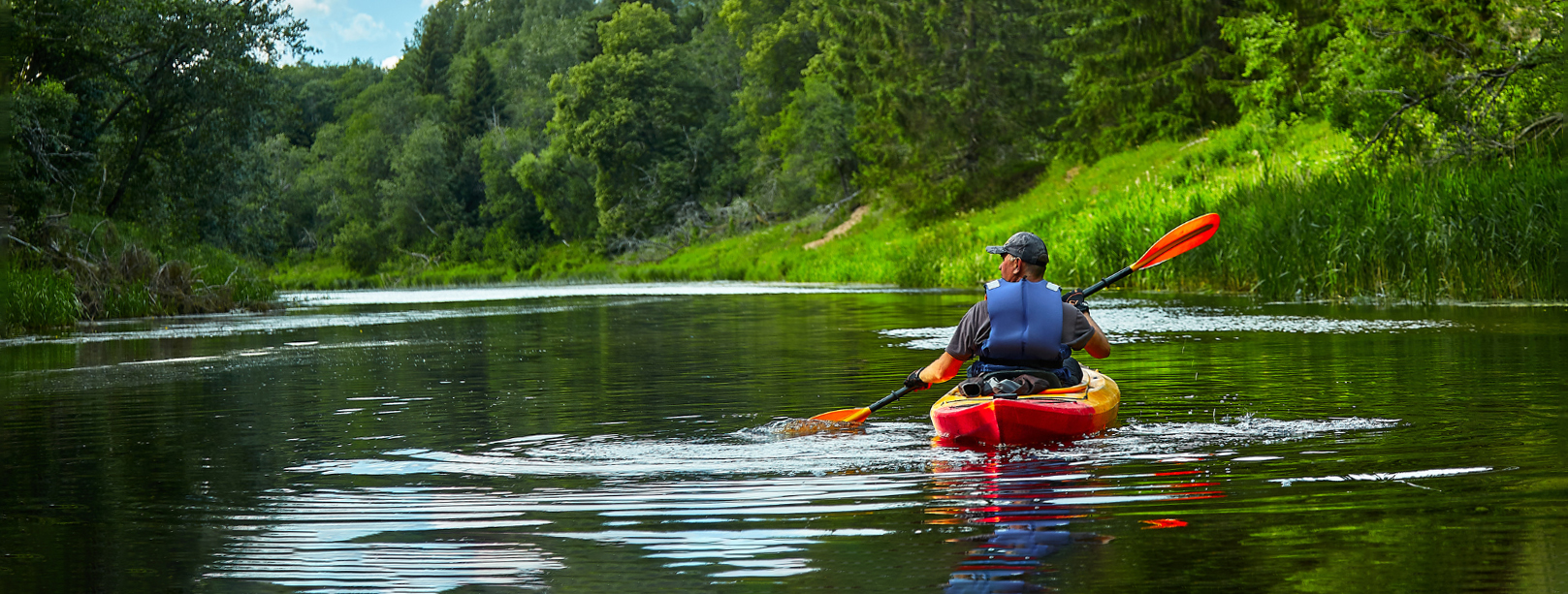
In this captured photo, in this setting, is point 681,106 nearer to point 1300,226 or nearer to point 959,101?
point 959,101

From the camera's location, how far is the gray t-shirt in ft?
28.2

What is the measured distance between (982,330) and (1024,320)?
338mm

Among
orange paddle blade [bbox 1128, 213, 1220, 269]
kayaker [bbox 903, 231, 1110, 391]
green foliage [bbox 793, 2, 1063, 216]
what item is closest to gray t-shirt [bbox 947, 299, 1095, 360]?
kayaker [bbox 903, 231, 1110, 391]

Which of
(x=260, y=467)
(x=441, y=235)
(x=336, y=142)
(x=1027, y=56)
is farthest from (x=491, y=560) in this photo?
(x=336, y=142)

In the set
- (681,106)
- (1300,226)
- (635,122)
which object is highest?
(681,106)

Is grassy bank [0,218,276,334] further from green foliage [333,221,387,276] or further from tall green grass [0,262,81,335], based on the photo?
green foliage [333,221,387,276]

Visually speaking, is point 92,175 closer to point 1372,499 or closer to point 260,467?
point 260,467

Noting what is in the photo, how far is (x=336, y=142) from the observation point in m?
97.0

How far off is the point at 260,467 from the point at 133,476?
664 millimetres

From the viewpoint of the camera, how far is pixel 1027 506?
6.14m

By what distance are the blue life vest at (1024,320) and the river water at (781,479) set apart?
685 millimetres

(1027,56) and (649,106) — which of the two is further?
(649,106)

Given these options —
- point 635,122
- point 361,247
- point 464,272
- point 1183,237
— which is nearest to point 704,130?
point 635,122

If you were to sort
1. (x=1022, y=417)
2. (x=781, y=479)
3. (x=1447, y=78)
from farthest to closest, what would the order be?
(x=1447, y=78)
(x=1022, y=417)
(x=781, y=479)
